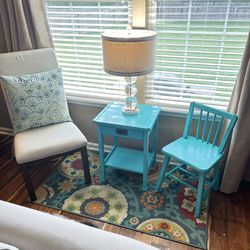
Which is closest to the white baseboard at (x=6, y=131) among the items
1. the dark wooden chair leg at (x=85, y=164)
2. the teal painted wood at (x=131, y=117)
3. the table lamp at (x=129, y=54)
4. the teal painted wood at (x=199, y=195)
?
the dark wooden chair leg at (x=85, y=164)

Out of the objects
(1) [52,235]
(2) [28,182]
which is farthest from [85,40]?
(1) [52,235]

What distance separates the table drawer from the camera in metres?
1.88

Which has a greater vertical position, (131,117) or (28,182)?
(131,117)

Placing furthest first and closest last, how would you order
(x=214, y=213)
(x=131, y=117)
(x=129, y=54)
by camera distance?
(x=131, y=117) → (x=214, y=213) → (x=129, y=54)

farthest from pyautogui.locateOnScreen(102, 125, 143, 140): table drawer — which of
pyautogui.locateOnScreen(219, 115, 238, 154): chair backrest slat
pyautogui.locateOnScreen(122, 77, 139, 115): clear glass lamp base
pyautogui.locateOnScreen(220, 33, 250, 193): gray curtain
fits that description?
pyautogui.locateOnScreen(220, 33, 250, 193): gray curtain

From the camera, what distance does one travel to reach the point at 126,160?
2.21m

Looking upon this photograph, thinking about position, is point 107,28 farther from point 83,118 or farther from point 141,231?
point 141,231

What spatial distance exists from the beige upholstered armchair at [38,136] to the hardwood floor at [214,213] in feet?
0.82

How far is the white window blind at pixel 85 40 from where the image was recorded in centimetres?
209

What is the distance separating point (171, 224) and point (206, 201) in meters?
0.36

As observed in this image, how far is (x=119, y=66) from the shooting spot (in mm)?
1714

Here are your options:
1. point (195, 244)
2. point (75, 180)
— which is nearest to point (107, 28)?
point (75, 180)

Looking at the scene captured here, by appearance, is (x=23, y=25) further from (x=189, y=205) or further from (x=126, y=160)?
→ (x=189, y=205)

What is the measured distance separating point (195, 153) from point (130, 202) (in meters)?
0.62
